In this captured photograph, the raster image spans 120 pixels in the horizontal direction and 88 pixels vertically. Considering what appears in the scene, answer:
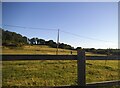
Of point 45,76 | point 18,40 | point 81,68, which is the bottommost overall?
point 45,76

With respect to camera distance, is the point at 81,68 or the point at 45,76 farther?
the point at 45,76

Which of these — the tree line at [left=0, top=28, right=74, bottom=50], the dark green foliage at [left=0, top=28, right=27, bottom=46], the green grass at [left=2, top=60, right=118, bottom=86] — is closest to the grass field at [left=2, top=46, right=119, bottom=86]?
the green grass at [left=2, top=60, right=118, bottom=86]

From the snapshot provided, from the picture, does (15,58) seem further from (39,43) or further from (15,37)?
(39,43)

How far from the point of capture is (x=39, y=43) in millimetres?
93125

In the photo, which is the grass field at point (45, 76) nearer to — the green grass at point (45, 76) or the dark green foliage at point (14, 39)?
the green grass at point (45, 76)

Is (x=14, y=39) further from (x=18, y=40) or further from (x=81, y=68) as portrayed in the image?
(x=81, y=68)

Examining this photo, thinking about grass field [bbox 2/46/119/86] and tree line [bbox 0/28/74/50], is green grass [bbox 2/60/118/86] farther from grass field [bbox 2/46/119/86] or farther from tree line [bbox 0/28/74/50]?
tree line [bbox 0/28/74/50]

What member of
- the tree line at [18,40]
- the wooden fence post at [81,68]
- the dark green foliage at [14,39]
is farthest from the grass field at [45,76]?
the dark green foliage at [14,39]

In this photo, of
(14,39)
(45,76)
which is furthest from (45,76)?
(14,39)

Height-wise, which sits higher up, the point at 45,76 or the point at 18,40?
the point at 18,40

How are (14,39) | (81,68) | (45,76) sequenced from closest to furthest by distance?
1. (81,68)
2. (45,76)
3. (14,39)

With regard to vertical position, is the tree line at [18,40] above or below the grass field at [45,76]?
above

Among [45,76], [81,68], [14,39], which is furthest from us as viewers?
[14,39]

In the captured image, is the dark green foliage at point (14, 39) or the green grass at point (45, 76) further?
the dark green foliage at point (14, 39)
